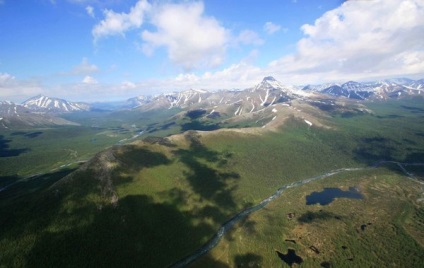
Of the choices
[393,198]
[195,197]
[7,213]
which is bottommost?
[393,198]

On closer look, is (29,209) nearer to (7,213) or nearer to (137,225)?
(7,213)

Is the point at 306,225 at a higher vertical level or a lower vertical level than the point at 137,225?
lower

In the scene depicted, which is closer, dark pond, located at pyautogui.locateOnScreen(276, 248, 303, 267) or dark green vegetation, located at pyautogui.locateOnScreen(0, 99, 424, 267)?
dark green vegetation, located at pyautogui.locateOnScreen(0, 99, 424, 267)

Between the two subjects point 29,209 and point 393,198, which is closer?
point 29,209

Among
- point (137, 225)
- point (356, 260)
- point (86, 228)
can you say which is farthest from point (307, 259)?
point (86, 228)

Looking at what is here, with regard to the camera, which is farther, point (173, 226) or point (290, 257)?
point (173, 226)

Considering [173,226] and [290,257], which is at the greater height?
[173,226]

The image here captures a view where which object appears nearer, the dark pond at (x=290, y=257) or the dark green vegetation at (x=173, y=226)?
the dark green vegetation at (x=173, y=226)

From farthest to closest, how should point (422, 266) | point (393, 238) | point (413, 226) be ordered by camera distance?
point (413, 226) < point (393, 238) < point (422, 266)
